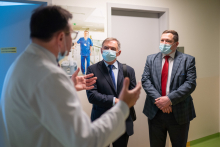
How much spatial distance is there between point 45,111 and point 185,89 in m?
1.66

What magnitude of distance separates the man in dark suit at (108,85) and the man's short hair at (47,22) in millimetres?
1097

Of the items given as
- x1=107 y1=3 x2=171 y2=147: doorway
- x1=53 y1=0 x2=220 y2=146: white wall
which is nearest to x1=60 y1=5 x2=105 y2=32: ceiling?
x1=107 y1=3 x2=171 y2=147: doorway

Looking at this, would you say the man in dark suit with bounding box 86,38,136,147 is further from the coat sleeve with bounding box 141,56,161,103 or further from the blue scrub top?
the blue scrub top

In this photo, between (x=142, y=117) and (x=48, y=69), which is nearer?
(x=48, y=69)

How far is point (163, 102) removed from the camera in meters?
1.97

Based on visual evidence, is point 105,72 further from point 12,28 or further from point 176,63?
point 12,28

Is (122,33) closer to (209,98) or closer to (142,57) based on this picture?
(142,57)

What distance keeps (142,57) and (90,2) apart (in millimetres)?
1217

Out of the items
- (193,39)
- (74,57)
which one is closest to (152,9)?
(193,39)

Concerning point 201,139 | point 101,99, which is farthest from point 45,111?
point 201,139

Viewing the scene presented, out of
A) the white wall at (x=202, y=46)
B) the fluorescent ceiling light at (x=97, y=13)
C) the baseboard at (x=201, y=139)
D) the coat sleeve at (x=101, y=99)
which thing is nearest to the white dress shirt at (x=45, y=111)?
the coat sleeve at (x=101, y=99)

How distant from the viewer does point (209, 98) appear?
11.4ft

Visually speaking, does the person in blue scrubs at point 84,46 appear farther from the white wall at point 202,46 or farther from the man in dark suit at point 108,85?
the white wall at point 202,46

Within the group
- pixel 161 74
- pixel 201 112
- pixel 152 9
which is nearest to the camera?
pixel 161 74
